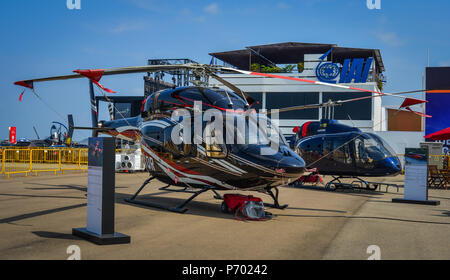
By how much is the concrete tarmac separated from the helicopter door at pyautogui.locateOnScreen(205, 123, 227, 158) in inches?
58.1

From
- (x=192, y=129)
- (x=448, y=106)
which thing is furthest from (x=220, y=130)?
(x=448, y=106)

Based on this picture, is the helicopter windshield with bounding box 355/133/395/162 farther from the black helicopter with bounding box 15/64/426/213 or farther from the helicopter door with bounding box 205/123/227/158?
the helicopter door with bounding box 205/123/227/158

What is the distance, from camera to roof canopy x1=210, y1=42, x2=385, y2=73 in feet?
145

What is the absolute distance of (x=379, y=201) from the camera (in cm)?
1330

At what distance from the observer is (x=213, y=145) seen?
30.7ft

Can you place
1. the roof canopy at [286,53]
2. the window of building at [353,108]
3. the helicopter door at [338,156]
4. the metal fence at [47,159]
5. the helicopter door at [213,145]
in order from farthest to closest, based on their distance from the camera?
the roof canopy at [286,53]
the window of building at [353,108]
the metal fence at [47,159]
the helicopter door at [338,156]
the helicopter door at [213,145]

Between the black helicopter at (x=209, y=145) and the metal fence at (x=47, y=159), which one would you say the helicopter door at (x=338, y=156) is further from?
the metal fence at (x=47, y=159)

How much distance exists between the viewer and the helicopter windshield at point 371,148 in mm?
15938

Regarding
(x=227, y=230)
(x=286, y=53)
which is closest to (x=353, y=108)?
(x=286, y=53)

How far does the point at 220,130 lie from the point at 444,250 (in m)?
5.03

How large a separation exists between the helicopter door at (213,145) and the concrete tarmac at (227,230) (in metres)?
1.48

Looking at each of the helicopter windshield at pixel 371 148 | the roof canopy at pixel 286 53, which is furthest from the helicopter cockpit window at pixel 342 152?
the roof canopy at pixel 286 53

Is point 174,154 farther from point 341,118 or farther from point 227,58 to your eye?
point 227,58
